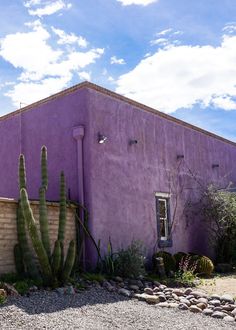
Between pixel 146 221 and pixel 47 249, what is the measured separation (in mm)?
5166

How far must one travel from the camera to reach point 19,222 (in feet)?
34.2

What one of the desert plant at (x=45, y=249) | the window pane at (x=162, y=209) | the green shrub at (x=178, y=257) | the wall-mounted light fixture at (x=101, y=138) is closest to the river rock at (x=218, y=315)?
the desert plant at (x=45, y=249)

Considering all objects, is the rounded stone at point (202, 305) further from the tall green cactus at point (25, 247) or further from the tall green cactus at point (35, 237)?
the tall green cactus at point (25, 247)

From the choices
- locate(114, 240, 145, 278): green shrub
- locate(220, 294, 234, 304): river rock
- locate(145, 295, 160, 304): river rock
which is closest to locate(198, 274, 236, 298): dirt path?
locate(220, 294, 234, 304): river rock

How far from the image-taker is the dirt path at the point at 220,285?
10930mm

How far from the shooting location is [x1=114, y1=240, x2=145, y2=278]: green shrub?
11.7 meters

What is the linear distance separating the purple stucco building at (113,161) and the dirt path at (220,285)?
2339 millimetres

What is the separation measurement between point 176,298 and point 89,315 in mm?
2631

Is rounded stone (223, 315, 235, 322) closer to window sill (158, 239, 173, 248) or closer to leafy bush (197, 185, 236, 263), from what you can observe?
window sill (158, 239, 173, 248)

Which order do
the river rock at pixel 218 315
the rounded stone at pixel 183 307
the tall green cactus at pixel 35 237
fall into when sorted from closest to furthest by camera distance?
the river rock at pixel 218 315, the rounded stone at pixel 183 307, the tall green cactus at pixel 35 237

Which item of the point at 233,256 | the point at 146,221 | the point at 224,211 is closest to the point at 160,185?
the point at 146,221

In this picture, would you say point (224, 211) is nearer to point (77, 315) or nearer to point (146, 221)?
point (146, 221)

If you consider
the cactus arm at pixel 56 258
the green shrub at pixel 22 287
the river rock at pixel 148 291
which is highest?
the cactus arm at pixel 56 258

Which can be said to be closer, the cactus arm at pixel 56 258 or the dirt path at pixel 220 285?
the cactus arm at pixel 56 258
